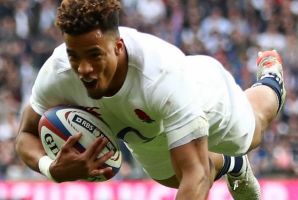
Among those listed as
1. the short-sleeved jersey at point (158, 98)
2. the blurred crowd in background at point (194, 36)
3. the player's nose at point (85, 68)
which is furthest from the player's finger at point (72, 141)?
the blurred crowd in background at point (194, 36)

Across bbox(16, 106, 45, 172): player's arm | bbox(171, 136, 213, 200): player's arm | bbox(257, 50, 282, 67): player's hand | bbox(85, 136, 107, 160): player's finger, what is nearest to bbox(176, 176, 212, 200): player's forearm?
bbox(171, 136, 213, 200): player's arm

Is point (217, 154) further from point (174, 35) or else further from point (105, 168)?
point (174, 35)

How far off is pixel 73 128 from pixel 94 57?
67 cm

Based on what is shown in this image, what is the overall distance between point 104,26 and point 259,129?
1.71m

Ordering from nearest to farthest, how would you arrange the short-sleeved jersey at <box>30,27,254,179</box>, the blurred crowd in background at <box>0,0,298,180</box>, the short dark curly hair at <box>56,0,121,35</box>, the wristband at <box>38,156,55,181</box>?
the short dark curly hair at <box>56,0,121,35</box> < the short-sleeved jersey at <box>30,27,254,179</box> < the wristband at <box>38,156,55,181</box> < the blurred crowd in background at <box>0,0,298,180</box>

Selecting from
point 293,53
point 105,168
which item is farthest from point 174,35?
point 105,168

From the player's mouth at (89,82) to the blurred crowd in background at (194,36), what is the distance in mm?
7444

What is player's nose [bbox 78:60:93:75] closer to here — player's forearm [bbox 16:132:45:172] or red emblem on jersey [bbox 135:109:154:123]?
red emblem on jersey [bbox 135:109:154:123]

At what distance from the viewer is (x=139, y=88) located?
5.61 m

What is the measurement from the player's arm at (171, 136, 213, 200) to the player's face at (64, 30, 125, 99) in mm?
517

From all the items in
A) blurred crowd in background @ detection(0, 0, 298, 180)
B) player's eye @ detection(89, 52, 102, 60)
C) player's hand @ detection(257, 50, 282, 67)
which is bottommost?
blurred crowd in background @ detection(0, 0, 298, 180)

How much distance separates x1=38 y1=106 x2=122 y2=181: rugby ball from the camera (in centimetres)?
583

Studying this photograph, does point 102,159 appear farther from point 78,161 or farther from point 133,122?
point 133,122

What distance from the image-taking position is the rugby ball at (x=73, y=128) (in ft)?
19.1
